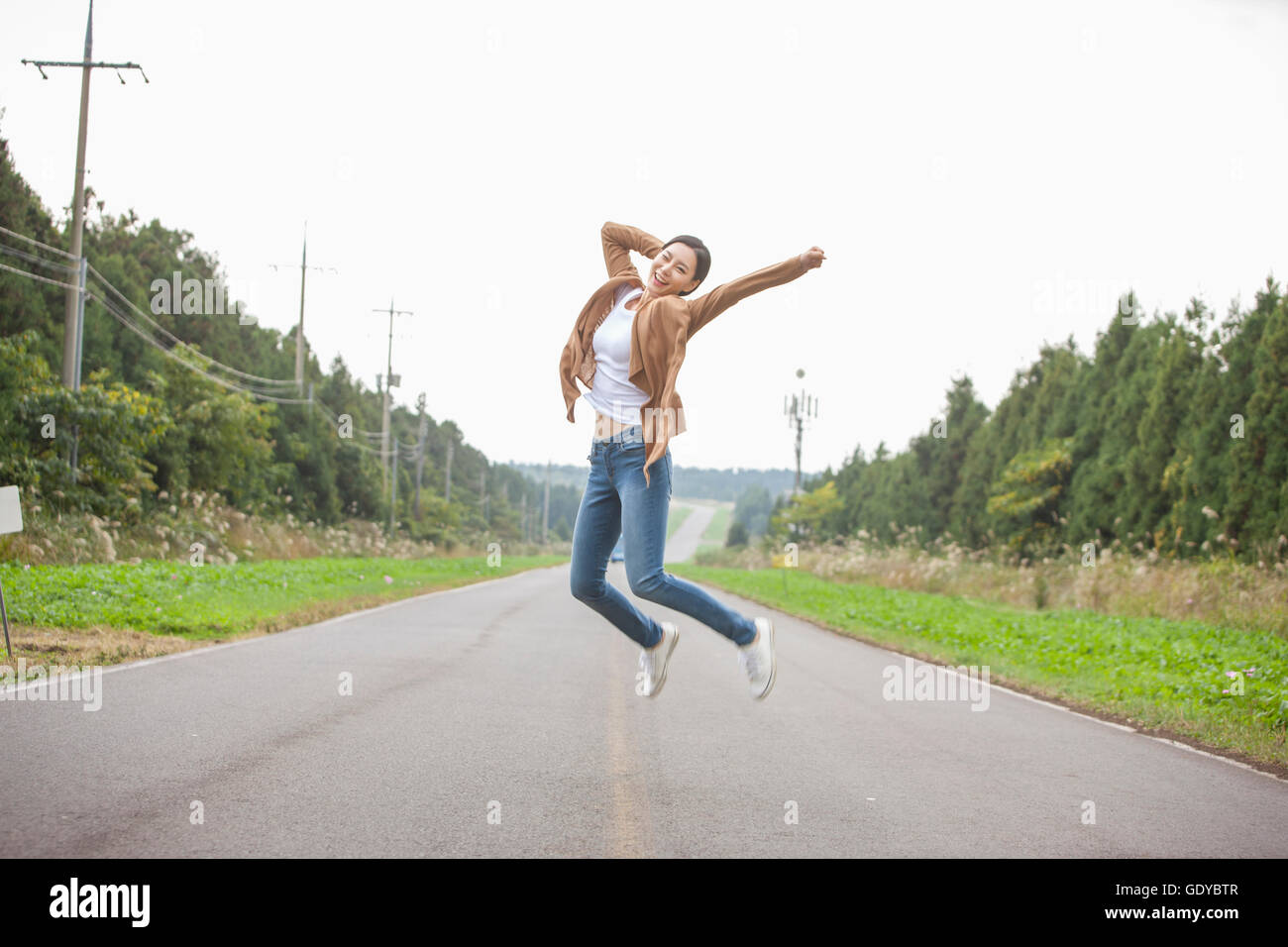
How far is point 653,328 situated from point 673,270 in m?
0.30

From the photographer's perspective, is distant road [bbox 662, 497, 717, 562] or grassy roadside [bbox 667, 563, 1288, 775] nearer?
grassy roadside [bbox 667, 563, 1288, 775]

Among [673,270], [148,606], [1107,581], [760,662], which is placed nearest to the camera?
[673,270]

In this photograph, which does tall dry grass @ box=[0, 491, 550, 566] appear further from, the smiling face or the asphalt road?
the smiling face

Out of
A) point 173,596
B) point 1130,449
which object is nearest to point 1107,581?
point 1130,449

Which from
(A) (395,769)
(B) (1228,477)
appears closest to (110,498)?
(A) (395,769)

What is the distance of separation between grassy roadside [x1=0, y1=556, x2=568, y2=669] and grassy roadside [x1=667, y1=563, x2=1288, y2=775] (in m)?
8.17

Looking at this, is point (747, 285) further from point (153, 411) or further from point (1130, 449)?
point (1130, 449)

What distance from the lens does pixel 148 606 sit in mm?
12078

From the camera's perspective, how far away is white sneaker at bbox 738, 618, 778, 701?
499 cm

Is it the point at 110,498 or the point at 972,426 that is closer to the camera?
the point at 110,498

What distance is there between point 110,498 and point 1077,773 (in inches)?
802

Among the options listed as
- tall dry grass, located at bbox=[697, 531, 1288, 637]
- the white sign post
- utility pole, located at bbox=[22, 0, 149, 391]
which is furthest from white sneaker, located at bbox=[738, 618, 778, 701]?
utility pole, located at bbox=[22, 0, 149, 391]
